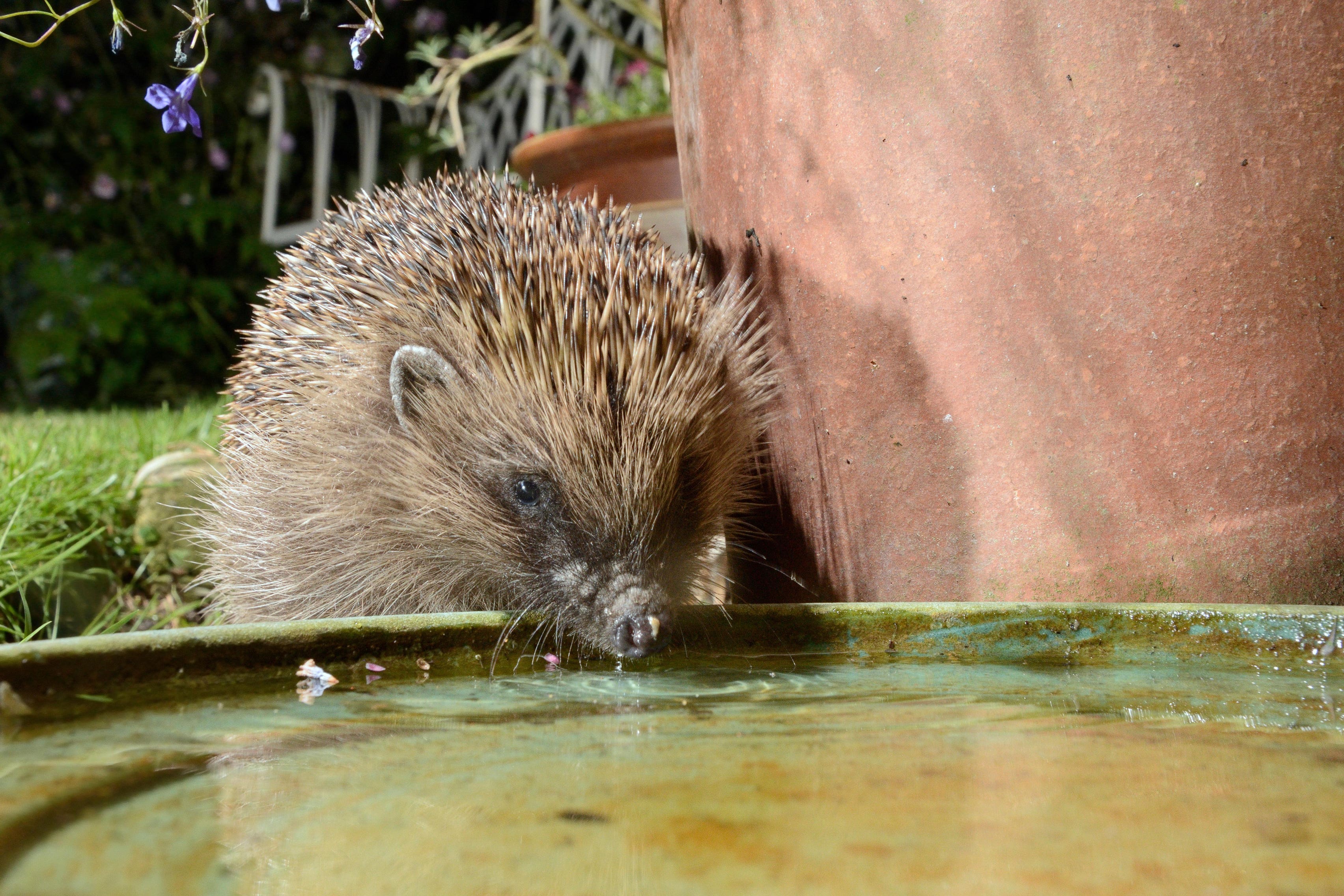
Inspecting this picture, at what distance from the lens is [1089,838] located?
96 centimetres

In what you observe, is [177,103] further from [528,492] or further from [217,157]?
[217,157]

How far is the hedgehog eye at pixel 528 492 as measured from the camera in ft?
Result: 6.56

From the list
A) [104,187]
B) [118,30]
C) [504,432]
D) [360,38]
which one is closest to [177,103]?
[118,30]

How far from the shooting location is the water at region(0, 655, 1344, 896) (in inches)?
35.3

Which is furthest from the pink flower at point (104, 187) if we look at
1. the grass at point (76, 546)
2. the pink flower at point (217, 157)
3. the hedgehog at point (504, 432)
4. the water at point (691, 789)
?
the water at point (691, 789)

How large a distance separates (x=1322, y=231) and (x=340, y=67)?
7.87 metres

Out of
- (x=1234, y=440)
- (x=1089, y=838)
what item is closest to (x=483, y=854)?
(x=1089, y=838)

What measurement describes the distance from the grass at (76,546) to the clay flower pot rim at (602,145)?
1.47 m

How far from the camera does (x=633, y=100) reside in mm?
4844

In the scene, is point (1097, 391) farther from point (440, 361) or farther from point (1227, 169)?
point (440, 361)

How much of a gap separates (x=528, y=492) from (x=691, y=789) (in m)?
0.99

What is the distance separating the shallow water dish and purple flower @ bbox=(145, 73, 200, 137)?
0.87 metres

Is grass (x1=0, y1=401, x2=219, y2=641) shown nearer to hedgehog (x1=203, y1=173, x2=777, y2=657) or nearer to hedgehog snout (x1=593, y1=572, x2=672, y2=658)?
hedgehog (x1=203, y1=173, x2=777, y2=657)

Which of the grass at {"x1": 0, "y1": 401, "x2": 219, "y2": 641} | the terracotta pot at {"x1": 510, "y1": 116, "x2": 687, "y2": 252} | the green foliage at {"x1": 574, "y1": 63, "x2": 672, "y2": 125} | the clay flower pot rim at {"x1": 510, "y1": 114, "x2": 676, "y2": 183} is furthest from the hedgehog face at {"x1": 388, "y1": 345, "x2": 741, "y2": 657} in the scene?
the green foliage at {"x1": 574, "y1": 63, "x2": 672, "y2": 125}
